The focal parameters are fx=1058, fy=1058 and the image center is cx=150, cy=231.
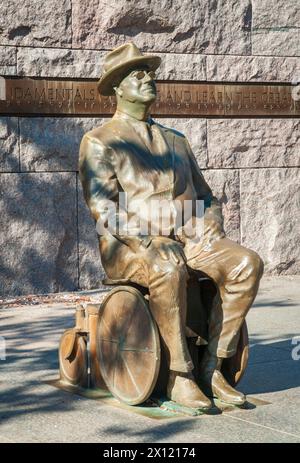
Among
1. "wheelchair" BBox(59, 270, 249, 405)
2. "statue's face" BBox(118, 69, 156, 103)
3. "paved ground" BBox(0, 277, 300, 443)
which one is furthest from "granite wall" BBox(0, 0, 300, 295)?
"statue's face" BBox(118, 69, 156, 103)

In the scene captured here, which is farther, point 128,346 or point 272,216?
point 272,216

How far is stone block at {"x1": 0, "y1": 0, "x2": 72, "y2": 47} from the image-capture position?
31.1ft

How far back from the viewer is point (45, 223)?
9586 millimetres

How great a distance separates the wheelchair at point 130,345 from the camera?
18.2ft

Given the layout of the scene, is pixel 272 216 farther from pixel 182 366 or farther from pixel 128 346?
pixel 182 366

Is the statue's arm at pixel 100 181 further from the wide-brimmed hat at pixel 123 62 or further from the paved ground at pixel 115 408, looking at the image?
the paved ground at pixel 115 408

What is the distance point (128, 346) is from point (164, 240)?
0.60 meters

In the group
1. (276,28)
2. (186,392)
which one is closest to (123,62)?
(186,392)

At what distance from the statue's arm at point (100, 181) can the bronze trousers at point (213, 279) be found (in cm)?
25

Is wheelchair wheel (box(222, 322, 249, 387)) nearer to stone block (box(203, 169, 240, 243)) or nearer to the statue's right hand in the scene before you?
the statue's right hand

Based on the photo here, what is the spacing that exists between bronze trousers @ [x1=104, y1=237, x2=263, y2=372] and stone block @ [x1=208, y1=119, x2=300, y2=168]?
463 cm

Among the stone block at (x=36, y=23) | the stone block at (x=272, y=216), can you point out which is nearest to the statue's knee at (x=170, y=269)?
the stone block at (x=36, y=23)

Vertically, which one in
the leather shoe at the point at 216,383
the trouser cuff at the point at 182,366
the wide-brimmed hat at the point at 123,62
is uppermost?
the wide-brimmed hat at the point at 123,62

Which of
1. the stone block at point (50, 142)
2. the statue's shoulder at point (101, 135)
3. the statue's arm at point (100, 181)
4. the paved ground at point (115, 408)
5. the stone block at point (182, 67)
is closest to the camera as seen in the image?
the paved ground at point (115, 408)
